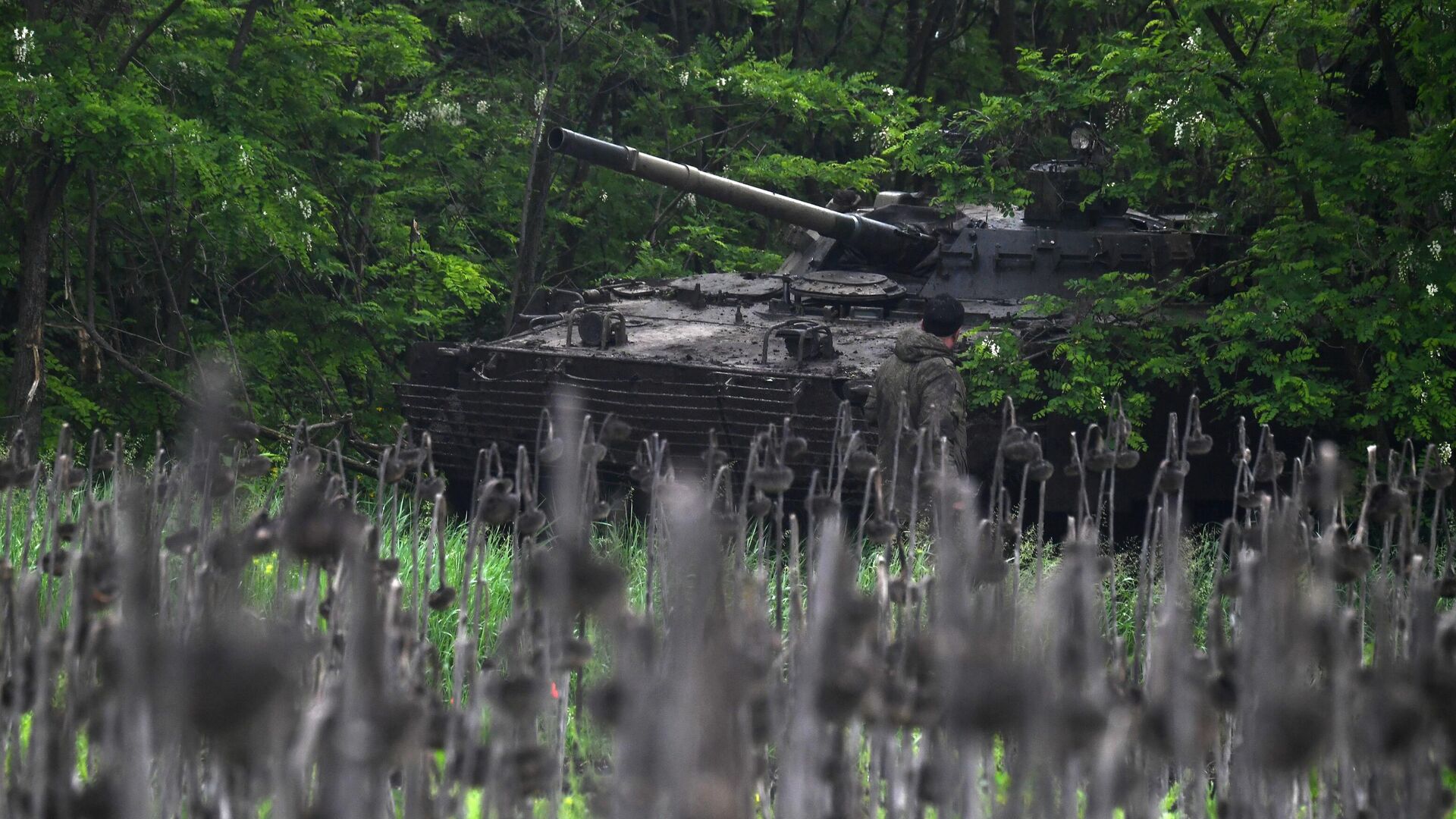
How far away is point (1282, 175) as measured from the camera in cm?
795

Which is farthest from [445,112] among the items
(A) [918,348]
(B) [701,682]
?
(B) [701,682]

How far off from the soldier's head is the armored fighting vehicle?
488mm

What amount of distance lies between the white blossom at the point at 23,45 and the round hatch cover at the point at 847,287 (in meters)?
4.17

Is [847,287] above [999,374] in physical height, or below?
above

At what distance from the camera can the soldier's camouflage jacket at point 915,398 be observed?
628 centimetres

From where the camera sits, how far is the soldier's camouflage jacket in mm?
6277

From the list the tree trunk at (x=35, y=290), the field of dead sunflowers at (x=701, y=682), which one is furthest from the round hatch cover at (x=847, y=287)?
the field of dead sunflowers at (x=701, y=682)

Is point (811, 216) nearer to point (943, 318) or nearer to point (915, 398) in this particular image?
point (943, 318)

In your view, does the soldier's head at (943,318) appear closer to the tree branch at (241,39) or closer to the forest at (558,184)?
the forest at (558,184)

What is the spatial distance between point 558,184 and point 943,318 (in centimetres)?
803

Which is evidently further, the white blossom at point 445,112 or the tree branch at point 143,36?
the white blossom at point 445,112

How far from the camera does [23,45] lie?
7961mm

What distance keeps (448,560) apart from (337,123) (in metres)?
5.45

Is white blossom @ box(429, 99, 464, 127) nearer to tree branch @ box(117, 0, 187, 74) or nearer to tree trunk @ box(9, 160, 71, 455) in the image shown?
tree branch @ box(117, 0, 187, 74)
